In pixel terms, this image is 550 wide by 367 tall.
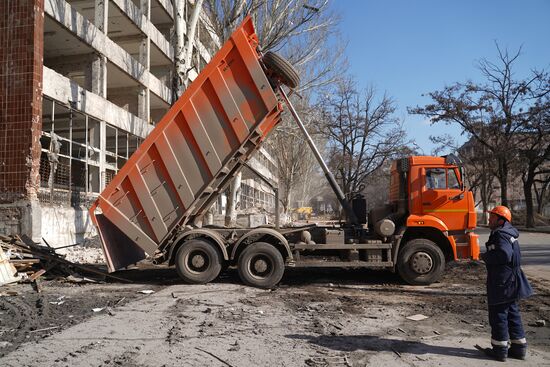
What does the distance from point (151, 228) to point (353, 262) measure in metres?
4.15

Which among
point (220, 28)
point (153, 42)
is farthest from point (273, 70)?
point (153, 42)

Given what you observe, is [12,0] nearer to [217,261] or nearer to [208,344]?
[217,261]

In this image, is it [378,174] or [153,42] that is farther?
[378,174]

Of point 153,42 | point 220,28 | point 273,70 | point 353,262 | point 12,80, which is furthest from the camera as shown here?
point 153,42

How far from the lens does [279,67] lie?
26.2 ft

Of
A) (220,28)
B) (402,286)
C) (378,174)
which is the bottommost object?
(402,286)

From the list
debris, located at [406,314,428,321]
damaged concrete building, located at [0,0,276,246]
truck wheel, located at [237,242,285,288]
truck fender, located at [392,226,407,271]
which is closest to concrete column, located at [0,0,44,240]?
damaged concrete building, located at [0,0,276,246]

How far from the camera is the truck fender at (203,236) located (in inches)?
335

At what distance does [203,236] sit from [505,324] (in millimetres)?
5763

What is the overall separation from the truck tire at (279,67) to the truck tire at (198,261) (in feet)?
12.0

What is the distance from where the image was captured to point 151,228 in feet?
27.0

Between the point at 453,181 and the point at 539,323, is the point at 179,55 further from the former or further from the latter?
the point at 539,323

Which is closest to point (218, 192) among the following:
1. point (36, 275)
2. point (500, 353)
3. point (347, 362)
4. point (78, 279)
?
point (78, 279)

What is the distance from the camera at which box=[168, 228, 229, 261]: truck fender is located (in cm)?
850
